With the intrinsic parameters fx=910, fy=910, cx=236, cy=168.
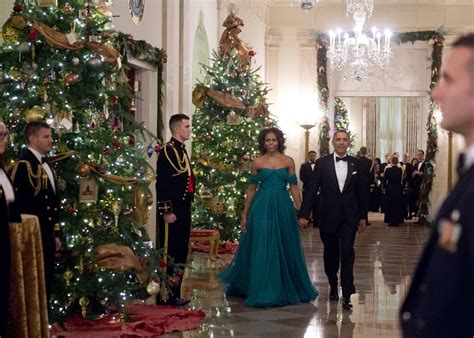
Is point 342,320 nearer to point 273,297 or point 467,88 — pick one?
point 273,297

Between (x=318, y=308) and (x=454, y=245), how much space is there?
20.6 ft

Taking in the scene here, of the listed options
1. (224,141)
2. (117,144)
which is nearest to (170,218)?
(117,144)

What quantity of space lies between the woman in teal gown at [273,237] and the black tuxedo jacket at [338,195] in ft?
0.88

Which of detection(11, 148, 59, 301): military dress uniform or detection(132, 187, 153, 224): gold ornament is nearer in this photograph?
detection(11, 148, 59, 301): military dress uniform

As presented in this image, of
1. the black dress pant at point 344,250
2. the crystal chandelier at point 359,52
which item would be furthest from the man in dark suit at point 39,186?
the crystal chandelier at point 359,52

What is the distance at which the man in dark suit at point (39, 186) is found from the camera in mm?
6105

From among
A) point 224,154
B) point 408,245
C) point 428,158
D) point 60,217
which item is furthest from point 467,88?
point 428,158

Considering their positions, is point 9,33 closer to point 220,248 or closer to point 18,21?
point 18,21

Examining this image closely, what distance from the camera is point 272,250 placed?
330 inches

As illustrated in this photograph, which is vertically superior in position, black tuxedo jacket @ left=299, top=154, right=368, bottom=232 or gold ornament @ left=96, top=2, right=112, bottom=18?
gold ornament @ left=96, top=2, right=112, bottom=18

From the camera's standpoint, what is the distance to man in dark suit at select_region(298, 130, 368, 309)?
825 centimetres

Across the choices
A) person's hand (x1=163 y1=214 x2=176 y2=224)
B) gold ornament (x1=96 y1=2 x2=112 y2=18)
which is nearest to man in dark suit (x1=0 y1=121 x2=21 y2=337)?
gold ornament (x1=96 y1=2 x2=112 y2=18)

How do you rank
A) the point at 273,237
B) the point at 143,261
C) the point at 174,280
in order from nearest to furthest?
the point at 143,261 < the point at 174,280 < the point at 273,237

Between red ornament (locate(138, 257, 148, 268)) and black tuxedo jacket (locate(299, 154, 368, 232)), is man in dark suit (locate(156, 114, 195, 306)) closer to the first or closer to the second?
red ornament (locate(138, 257, 148, 268))
